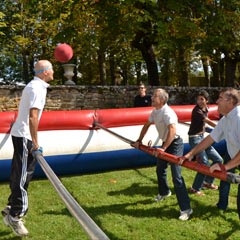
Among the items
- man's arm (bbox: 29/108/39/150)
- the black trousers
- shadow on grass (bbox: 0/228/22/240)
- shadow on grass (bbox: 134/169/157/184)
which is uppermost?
man's arm (bbox: 29/108/39/150)

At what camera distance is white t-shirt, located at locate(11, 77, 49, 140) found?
390cm

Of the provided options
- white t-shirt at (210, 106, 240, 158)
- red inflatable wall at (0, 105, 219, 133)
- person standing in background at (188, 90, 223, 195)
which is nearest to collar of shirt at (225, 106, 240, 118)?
white t-shirt at (210, 106, 240, 158)

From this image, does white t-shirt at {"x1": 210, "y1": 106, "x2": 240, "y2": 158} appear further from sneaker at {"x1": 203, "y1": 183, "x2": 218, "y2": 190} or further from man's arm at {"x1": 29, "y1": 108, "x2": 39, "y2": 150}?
sneaker at {"x1": 203, "y1": 183, "x2": 218, "y2": 190}

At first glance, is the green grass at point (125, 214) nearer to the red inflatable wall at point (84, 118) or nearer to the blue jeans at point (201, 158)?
the blue jeans at point (201, 158)

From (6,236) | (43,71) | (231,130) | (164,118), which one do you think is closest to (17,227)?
(6,236)

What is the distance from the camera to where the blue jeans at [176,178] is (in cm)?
464

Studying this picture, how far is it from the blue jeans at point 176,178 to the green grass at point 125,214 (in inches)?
7.0

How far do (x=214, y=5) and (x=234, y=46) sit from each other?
1.70 meters

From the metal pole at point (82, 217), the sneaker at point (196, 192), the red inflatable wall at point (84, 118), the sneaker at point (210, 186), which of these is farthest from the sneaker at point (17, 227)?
the sneaker at point (210, 186)

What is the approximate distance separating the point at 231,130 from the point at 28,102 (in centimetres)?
205

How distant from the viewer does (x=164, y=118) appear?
4.75m

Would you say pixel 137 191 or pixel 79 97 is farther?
pixel 79 97

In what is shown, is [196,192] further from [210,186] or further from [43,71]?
[43,71]

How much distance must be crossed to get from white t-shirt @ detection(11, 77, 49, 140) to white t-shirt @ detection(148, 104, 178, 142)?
60.4 inches
